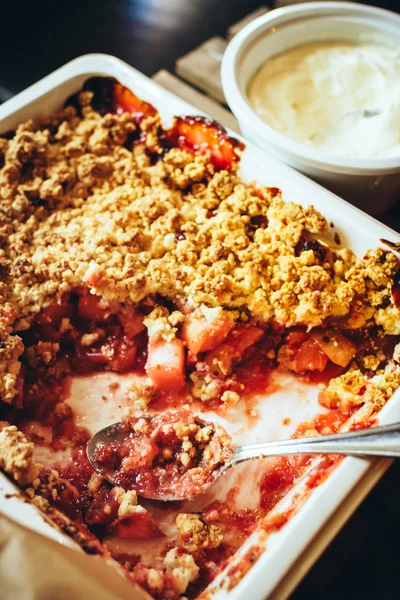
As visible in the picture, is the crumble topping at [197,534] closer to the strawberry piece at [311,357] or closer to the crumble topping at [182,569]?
the crumble topping at [182,569]

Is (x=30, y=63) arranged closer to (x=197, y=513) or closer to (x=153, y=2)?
(x=153, y=2)

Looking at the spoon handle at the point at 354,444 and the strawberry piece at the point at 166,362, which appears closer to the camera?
the spoon handle at the point at 354,444

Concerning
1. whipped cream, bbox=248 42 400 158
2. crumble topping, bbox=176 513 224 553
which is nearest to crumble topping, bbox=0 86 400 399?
whipped cream, bbox=248 42 400 158

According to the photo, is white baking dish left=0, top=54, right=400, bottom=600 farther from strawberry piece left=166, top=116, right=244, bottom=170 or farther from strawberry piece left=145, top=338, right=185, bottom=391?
strawberry piece left=145, top=338, right=185, bottom=391

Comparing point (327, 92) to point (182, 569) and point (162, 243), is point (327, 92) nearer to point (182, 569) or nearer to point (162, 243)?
point (162, 243)

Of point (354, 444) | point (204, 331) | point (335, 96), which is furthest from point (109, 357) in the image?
point (335, 96)

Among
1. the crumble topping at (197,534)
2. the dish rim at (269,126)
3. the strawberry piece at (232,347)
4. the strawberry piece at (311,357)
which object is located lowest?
the crumble topping at (197,534)

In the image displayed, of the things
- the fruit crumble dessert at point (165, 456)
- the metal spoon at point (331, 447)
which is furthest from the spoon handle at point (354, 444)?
the fruit crumble dessert at point (165, 456)
